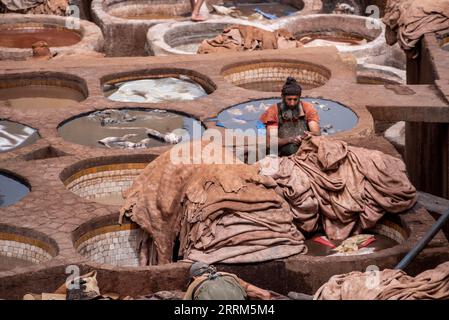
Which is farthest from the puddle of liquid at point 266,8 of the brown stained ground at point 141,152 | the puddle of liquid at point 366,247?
the puddle of liquid at point 366,247

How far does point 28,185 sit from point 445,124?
21.7 feet

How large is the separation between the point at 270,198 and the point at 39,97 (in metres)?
6.95

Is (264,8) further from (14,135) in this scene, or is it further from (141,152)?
(141,152)

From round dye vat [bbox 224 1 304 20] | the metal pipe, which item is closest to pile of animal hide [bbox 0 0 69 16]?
round dye vat [bbox 224 1 304 20]

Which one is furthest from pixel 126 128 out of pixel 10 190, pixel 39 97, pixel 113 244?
pixel 113 244

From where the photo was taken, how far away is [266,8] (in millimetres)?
29281

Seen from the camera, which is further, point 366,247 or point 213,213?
point 366,247

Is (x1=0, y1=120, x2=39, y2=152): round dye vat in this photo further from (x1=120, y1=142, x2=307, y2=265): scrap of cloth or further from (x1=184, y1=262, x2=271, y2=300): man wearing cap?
(x1=184, y1=262, x2=271, y2=300): man wearing cap

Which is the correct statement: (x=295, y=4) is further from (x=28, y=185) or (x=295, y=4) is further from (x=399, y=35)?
(x=28, y=185)

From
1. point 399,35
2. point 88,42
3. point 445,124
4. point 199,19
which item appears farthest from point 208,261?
point 199,19

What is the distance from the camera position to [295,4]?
2948cm

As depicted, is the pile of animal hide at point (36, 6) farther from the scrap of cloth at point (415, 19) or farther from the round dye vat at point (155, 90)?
the scrap of cloth at point (415, 19)

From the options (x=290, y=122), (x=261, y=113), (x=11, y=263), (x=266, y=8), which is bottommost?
(x=11, y=263)

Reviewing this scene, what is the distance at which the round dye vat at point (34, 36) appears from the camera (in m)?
25.4
